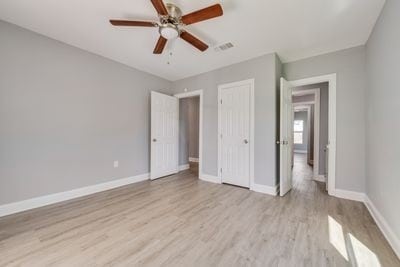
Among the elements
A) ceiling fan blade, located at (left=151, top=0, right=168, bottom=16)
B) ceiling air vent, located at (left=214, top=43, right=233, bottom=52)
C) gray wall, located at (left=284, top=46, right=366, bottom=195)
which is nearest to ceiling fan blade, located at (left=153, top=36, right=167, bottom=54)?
ceiling fan blade, located at (left=151, top=0, right=168, bottom=16)

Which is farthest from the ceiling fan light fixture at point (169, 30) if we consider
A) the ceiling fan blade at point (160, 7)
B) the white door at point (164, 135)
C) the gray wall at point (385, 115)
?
the gray wall at point (385, 115)

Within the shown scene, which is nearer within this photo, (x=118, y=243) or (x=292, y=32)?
(x=118, y=243)

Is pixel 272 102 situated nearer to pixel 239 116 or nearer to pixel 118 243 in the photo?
pixel 239 116

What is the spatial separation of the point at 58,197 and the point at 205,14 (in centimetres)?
332

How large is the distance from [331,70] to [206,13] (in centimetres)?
255

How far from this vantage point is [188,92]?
422cm

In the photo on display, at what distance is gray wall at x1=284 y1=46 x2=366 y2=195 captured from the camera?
8.73 feet

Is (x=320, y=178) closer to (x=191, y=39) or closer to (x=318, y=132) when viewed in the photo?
(x=318, y=132)

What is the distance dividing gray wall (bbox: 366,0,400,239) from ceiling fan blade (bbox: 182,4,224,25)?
165 centimetres

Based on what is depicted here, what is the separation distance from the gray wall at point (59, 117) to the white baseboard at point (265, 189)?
2539mm

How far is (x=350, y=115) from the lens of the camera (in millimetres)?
2740

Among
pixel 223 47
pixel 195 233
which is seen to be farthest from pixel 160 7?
pixel 195 233

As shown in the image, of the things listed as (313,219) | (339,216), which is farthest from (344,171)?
(313,219)

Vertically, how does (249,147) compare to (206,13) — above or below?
below
